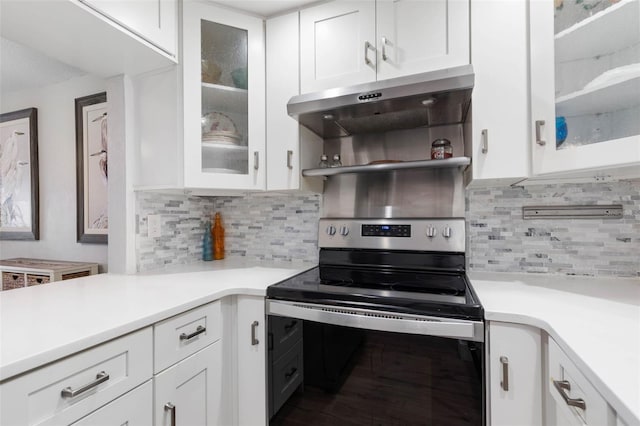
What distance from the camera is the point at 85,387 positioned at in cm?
80

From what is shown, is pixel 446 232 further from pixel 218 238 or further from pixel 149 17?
pixel 149 17

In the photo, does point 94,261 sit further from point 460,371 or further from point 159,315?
point 460,371

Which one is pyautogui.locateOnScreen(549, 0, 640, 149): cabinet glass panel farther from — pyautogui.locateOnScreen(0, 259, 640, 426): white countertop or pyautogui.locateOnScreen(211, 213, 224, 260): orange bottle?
pyautogui.locateOnScreen(211, 213, 224, 260): orange bottle

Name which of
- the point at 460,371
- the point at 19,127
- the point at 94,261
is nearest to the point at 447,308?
the point at 460,371

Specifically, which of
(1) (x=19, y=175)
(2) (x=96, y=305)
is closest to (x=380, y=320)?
(2) (x=96, y=305)

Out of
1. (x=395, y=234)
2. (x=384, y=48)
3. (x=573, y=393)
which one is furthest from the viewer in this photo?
(x=395, y=234)

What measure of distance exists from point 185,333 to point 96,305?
0.30 m

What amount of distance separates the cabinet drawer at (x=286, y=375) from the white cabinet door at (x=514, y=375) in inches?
26.4

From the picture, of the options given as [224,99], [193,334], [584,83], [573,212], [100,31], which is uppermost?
[100,31]

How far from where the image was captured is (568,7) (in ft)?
3.61

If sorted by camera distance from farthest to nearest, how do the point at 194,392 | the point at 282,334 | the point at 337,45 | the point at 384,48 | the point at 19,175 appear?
the point at 19,175 < the point at 337,45 < the point at 384,48 < the point at 282,334 < the point at 194,392

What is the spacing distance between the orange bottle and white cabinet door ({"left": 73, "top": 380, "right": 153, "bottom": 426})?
44.0 inches

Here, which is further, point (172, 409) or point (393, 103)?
point (393, 103)

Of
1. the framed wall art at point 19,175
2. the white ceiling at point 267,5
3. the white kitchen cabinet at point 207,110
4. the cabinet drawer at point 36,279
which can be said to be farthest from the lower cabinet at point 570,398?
the framed wall art at point 19,175
